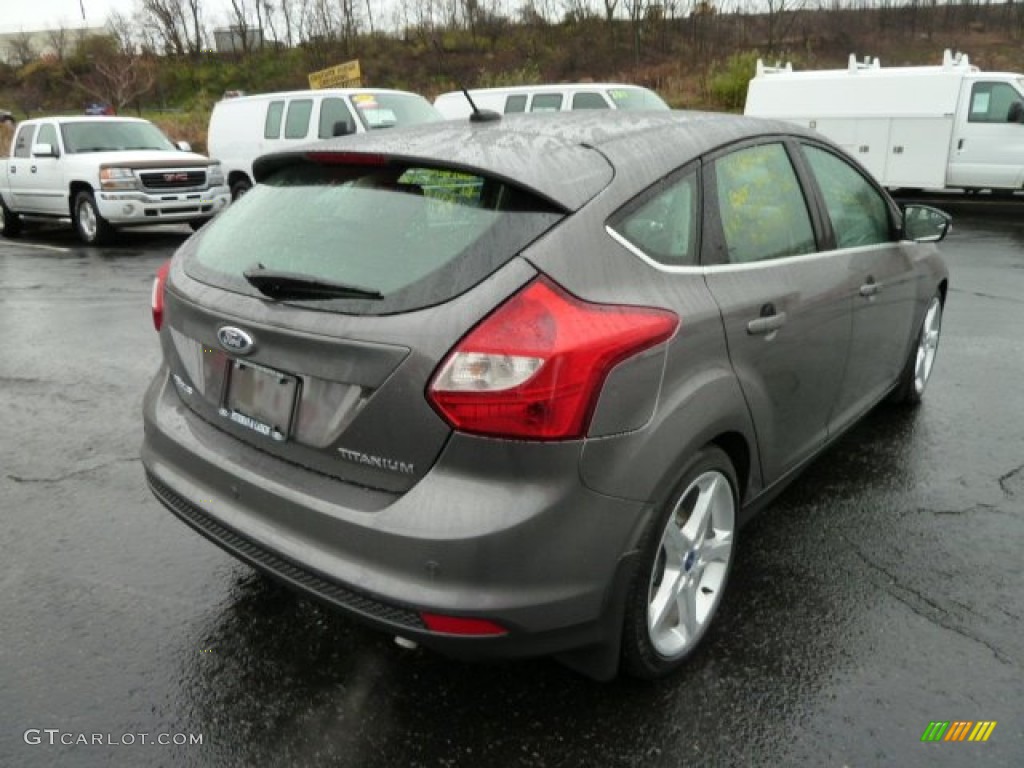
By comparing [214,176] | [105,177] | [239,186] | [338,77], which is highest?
[338,77]

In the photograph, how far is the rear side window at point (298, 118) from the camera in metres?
13.3

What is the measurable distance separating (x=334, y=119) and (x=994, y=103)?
35.0 ft

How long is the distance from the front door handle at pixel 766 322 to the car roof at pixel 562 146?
1.75ft

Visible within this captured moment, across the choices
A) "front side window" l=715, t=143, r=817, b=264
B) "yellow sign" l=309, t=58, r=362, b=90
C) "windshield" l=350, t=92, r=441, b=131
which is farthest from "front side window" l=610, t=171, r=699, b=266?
"yellow sign" l=309, t=58, r=362, b=90

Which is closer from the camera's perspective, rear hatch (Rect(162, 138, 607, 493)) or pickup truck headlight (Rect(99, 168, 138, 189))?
rear hatch (Rect(162, 138, 607, 493))

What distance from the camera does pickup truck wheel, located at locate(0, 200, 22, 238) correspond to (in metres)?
14.2

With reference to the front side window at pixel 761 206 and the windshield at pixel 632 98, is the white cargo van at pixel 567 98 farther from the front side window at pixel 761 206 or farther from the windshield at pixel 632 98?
the front side window at pixel 761 206

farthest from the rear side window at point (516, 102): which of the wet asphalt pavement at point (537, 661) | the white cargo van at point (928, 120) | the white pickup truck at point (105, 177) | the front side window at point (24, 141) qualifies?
the wet asphalt pavement at point (537, 661)

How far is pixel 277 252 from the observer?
2441mm

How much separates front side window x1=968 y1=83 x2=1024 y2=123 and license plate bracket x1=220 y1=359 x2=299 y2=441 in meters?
14.6

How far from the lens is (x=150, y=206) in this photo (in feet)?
38.7

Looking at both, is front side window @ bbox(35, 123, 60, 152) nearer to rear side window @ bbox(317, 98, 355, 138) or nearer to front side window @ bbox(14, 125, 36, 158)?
front side window @ bbox(14, 125, 36, 158)

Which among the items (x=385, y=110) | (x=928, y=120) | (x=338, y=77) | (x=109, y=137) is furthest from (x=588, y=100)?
(x=109, y=137)

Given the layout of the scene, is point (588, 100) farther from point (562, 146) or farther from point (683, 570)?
point (683, 570)
